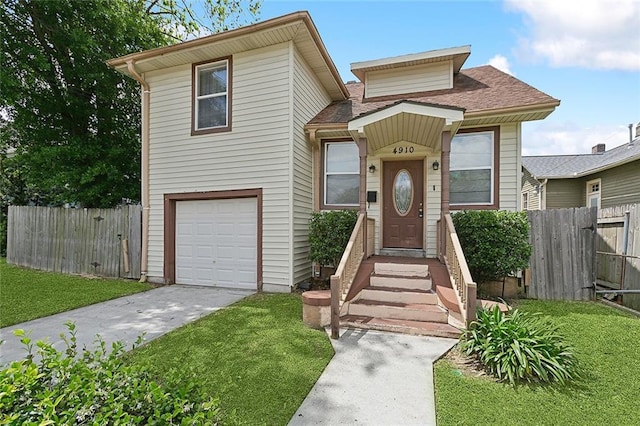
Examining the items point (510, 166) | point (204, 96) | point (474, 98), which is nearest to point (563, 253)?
point (510, 166)

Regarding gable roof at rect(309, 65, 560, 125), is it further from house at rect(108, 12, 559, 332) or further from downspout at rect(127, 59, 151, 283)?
downspout at rect(127, 59, 151, 283)

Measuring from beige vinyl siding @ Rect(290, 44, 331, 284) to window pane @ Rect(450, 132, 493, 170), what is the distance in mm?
3384

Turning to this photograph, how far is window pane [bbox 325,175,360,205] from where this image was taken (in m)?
7.55

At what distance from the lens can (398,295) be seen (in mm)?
5238

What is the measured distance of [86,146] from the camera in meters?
9.89

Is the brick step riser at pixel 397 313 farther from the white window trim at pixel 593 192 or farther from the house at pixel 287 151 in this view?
the white window trim at pixel 593 192

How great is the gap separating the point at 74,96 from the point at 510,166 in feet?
41.8

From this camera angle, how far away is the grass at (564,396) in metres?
2.58

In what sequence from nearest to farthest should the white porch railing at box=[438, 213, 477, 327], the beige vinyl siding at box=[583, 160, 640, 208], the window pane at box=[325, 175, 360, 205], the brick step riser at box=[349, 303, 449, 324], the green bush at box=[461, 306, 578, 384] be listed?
the green bush at box=[461, 306, 578, 384] < the white porch railing at box=[438, 213, 477, 327] < the brick step riser at box=[349, 303, 449, 324] < the window pane at box=[325, 175, 360, 205] < the beige vinyl siding at box=[583, 160, 640, 208]

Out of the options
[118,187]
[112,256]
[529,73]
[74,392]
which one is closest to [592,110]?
[529,73]

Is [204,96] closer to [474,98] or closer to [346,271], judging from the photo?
[346,271]

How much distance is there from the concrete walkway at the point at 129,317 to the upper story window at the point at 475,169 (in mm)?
5235

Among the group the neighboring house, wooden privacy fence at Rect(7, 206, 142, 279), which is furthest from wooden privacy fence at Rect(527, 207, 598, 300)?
wooden privacy fence at Rect(7, 206, 142, 279)

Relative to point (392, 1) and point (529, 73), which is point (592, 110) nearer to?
point (529, 73)
